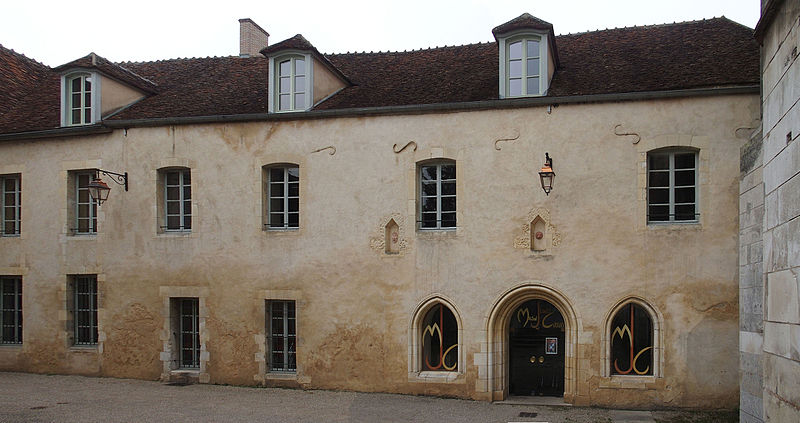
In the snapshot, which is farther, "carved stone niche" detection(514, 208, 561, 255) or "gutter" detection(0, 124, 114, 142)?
"gutter" detection(0, 124, 114, 142)

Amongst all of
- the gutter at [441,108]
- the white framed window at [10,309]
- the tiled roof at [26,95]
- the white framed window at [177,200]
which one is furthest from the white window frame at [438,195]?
the white framed window at [10,309]

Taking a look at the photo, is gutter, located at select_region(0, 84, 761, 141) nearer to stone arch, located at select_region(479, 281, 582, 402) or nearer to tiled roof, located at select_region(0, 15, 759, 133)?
tiled roof, located at select_region(0, 15, 759, 133)

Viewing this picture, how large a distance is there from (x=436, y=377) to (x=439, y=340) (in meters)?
0.66

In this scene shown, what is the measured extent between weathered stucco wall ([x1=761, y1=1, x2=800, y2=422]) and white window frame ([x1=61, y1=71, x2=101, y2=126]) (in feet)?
39.0

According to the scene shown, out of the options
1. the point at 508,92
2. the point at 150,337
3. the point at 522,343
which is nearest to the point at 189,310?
the point at 150,337

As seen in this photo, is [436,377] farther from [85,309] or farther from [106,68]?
[106,68]

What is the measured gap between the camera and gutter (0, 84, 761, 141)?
36.8 feet

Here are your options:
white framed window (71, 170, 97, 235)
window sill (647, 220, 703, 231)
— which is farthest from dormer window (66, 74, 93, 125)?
window sill (647, 220, 703, 231)

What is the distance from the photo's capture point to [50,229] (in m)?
14.5

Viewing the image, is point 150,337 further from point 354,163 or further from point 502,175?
point 502,175

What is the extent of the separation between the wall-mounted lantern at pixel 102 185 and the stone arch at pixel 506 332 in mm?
7390

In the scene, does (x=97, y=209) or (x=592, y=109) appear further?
(x=97, y=209)

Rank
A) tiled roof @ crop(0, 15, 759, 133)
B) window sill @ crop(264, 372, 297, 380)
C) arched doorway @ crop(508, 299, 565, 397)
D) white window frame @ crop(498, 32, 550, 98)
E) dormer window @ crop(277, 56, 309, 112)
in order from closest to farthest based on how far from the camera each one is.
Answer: tiled roof @ crop(0, 15, 759, 133), white window frame @ crop(498, 32, 550, 98), arched doorway @ crop(508, 299, 565, 397), window sill @ crop(264, 372, 297, 380), dormer window @ crop(277, 56, 309, 112)

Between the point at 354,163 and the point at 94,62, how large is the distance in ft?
19.3
